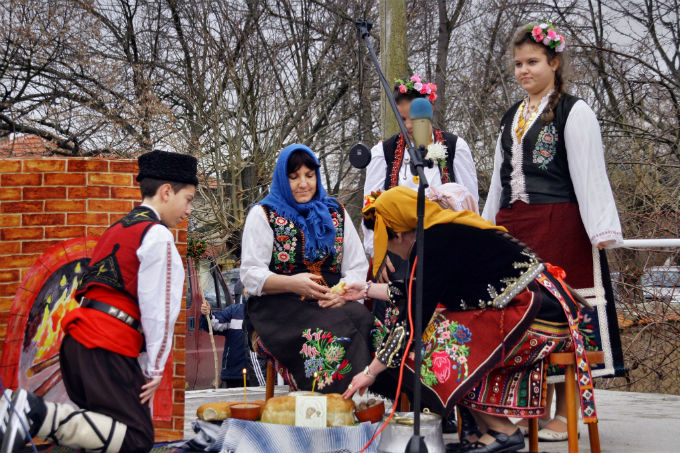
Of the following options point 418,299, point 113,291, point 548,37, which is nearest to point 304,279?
point 113,291

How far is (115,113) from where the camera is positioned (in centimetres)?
1229

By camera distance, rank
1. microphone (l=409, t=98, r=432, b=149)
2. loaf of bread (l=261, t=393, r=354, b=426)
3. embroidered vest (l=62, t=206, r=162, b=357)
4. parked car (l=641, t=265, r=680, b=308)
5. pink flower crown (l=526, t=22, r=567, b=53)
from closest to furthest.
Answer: microphone (l=409, t=98, r=432, b=149) → embroidered vest (l=62, t=206, r=162, b=357) → loaf of bread (l=261, t=393, r=354, b=426) → pink flower crown (l=526, t=22, r=567, b=53) → parked car (l=641, t=265, r=680, b=308)

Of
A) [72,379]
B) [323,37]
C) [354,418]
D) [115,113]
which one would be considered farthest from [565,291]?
[323,37]

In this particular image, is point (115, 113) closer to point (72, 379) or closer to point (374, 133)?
point (374, 133)

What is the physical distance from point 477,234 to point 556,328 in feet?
1.72

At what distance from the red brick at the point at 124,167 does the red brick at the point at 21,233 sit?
18.5 inches

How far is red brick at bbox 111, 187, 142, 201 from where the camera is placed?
3.88 metres

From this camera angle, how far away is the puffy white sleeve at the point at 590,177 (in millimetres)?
3633

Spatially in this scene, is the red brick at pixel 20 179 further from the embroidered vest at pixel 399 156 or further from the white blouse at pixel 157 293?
the embroidered vest at pixel 399 156

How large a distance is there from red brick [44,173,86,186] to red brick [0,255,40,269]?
1.24 ft

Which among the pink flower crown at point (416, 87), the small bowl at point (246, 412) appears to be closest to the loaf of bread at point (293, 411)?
the small bowl at point (246, 412)

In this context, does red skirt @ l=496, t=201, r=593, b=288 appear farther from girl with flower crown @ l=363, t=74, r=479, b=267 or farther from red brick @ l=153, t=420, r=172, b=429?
red brick @ l=153, t=420, r=172, b=429

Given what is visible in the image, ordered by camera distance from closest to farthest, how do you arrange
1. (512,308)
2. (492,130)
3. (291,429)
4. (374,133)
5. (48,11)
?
(512,308) < (291,429) < (48,11) < (492,130) < (374,133)

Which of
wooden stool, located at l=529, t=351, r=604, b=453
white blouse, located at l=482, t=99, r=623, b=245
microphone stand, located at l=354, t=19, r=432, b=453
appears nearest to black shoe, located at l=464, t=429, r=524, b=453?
wooden stool, located at l=529, t=351, r=604, b=453
